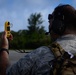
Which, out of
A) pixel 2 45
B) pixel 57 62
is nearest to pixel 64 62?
pixel 57 62

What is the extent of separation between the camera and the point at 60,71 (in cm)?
286

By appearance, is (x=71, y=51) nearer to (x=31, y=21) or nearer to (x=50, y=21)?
(x=50, y=21)

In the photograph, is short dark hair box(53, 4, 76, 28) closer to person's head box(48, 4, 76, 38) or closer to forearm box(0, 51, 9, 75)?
person's head box(48, 4, 76, 38)

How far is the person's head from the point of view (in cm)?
312

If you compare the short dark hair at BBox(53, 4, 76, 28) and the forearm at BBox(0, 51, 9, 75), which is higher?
the short dark hair at BBox(53, 4, 76, 28)

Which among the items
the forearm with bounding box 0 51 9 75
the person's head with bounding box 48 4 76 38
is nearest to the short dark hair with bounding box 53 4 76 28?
the person's head with bounding box 48 4 76 38

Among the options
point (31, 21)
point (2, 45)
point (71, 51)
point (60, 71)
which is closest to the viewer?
point (60, 71)

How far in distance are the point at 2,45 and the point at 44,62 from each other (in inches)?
26.4

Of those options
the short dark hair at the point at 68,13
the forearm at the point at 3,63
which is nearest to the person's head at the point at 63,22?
the short dark hair at the point at 68,13

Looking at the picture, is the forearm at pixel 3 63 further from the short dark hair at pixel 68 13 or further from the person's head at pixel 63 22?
the short dark hair at pixel 68 13

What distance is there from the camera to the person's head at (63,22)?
3.12 m

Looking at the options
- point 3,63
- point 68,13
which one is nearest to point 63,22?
point 68,13

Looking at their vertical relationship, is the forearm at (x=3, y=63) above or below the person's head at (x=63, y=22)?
below

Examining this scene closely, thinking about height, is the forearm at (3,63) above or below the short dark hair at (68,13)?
below
